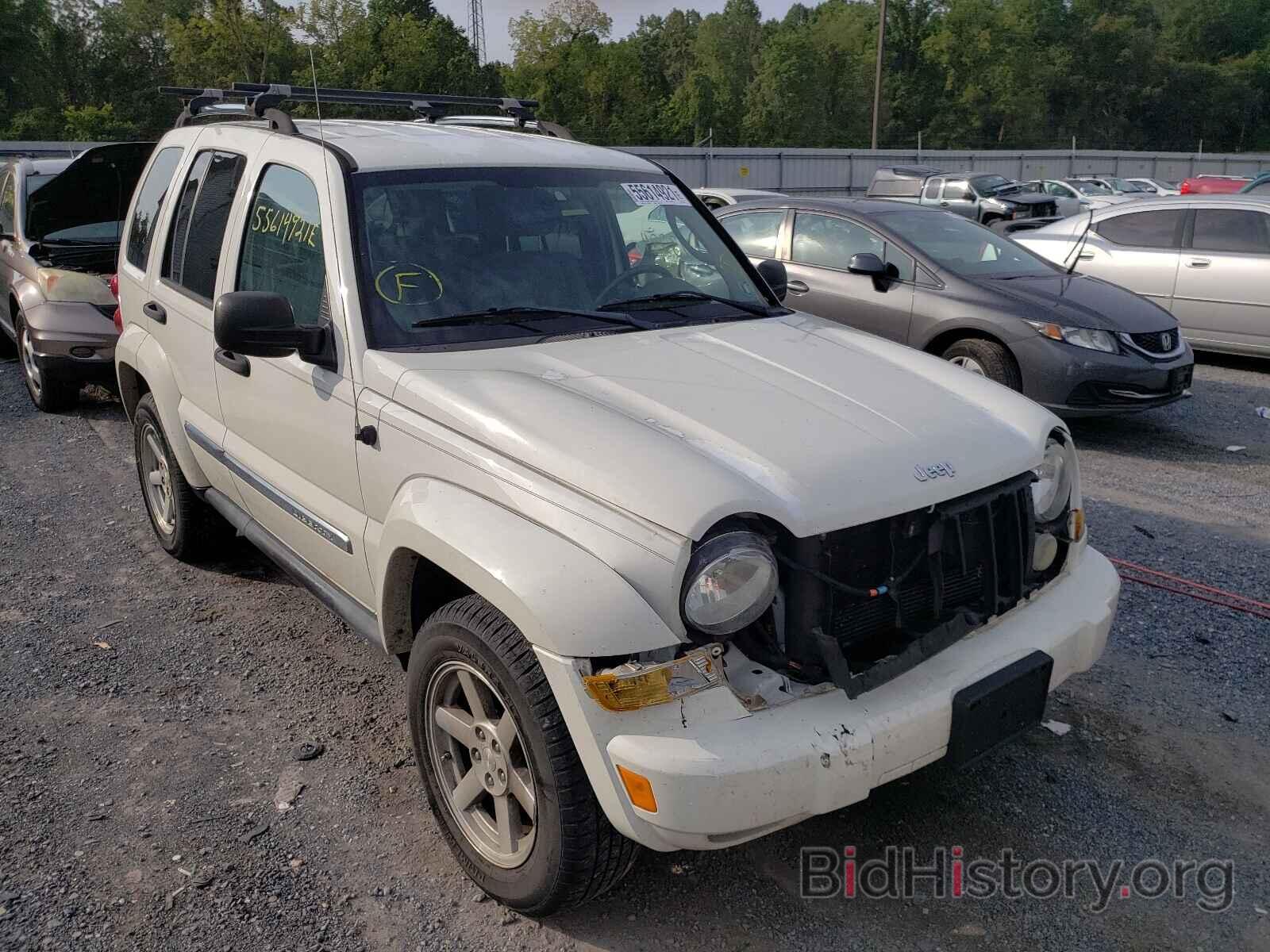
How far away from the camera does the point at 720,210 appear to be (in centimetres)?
918

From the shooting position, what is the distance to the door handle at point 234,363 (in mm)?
3848

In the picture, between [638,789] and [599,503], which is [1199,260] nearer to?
[599,503]

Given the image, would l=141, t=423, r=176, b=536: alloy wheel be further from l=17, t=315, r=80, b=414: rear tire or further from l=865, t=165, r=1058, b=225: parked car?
l=865, t=165, r=1058, b=225: parked car

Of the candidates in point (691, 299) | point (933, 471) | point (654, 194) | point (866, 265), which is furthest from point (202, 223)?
point (866, 265)

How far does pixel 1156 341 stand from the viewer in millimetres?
7379

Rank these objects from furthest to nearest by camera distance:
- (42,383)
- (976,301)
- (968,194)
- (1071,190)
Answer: (1071,190)
(968,194)
(42,383)
(976,301)

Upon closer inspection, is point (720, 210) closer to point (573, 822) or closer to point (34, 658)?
point (34, 658)

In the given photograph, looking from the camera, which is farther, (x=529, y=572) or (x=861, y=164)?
(x=861, y=164)

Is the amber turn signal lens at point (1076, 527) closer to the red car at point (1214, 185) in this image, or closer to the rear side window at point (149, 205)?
the rear side window at point (149, 205)

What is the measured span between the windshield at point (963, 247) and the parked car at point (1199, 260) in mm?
1917

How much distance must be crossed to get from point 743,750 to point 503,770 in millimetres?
710

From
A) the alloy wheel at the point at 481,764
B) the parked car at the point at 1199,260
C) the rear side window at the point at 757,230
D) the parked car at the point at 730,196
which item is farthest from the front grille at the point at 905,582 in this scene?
the parked car at the point at 1199,260

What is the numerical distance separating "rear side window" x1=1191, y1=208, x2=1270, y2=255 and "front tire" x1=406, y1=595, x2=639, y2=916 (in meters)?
9.33

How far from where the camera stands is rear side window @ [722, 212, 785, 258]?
8.79 m
